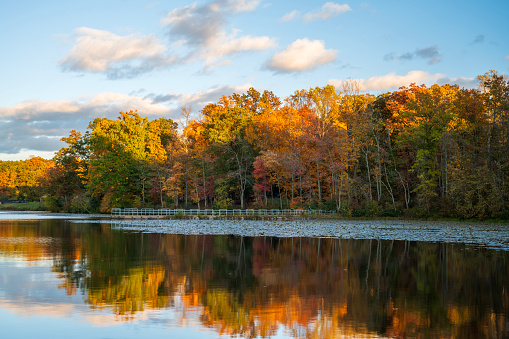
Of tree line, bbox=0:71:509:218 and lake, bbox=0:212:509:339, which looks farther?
tree line, bbox=0:71:509:218

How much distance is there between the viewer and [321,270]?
16797 mm

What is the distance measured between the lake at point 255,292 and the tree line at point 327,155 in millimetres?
23807

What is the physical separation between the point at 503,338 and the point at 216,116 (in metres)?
63.0

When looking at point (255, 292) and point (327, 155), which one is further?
point (327, 155)

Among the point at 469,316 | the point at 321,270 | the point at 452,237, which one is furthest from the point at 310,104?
the point at 469,316

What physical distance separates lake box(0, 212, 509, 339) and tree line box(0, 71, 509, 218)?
2381 centimetres

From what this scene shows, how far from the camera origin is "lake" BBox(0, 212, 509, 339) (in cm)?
948

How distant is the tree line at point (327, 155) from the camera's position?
1736 inches

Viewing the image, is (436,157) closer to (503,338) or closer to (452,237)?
(452,237)

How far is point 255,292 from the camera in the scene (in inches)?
509

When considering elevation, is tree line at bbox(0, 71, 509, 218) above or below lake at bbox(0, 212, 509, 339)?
above

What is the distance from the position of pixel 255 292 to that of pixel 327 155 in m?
43.6

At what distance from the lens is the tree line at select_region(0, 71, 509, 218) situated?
4409 cm

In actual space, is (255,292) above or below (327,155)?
below
